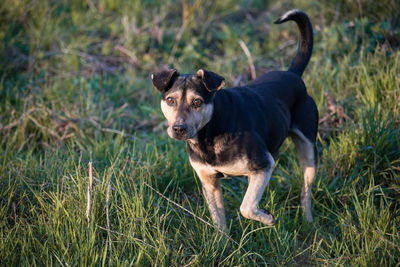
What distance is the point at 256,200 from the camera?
3.56 m

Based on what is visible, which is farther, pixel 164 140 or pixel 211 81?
pixel 164 140

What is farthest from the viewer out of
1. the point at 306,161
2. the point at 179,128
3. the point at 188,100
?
the point at 306,161

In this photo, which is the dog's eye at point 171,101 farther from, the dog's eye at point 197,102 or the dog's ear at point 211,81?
the dog's ear at point 211,81

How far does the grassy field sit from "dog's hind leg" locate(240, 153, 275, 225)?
0.14m

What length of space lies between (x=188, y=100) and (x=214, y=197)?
1.05m

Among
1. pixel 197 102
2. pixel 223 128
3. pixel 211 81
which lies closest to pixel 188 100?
pixel 197 102

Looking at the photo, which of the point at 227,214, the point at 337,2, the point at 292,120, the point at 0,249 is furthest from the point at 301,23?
the point at 0,249

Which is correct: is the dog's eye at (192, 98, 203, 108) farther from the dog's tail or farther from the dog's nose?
the dog's tail

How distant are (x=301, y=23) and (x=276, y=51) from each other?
340 cm

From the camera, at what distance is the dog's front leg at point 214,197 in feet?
12.7

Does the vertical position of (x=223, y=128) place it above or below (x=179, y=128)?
below

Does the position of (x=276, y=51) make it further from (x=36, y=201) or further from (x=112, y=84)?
(x=36, y=201)

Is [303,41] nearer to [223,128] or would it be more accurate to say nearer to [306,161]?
[306,161]

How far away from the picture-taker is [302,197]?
14.5ft
